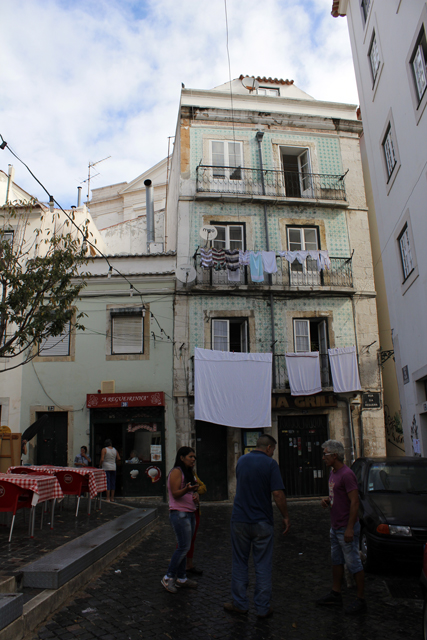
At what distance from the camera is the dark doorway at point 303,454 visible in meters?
16.2

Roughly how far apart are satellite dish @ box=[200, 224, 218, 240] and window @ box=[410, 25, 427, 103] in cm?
763

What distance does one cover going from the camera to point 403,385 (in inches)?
525

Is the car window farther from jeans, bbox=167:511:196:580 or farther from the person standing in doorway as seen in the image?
the person standing in doorway

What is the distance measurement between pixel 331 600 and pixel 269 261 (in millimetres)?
12648

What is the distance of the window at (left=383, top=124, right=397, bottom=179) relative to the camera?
13242 mm

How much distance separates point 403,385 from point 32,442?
11.5 metres

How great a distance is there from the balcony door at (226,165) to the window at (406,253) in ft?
23.5

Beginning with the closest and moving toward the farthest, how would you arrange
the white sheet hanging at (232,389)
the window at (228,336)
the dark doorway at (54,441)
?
the white sheet hanging at (232,389) → the dark doorway at (54,441) → the window at (228,336)

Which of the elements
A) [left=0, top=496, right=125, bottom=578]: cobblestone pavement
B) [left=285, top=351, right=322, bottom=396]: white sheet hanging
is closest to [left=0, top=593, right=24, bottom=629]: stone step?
[left=0, top=496, right=125, bottom=578]: cobblestone pavement

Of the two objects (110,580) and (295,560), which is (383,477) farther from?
(110,580)

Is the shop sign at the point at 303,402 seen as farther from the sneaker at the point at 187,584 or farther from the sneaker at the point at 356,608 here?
the sneaker at the point at 356,608

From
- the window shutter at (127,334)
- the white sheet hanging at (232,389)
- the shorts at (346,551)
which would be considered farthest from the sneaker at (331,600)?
the window shutter at (127,334)

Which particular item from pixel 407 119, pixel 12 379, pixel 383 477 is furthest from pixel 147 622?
pixel 12 379

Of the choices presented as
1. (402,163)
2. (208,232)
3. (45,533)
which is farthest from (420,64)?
(45,533)
